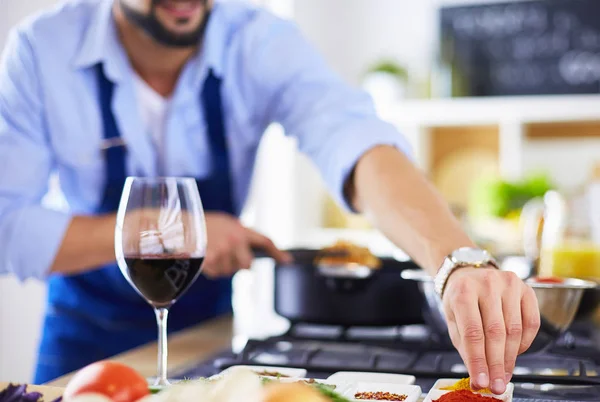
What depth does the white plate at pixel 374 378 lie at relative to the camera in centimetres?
93

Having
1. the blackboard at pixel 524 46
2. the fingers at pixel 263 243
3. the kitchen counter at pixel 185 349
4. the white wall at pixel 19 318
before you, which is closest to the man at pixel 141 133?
the fingers at pixel 263 243

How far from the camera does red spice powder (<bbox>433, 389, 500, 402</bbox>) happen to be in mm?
781

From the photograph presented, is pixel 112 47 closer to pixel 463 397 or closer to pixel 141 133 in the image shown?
pixel 141 133

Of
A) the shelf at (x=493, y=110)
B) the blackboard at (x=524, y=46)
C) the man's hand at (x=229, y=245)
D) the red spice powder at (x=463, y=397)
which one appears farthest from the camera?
the blackboard at (x=524, y=46)

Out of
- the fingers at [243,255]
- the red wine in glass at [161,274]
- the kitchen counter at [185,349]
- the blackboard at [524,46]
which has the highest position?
the blackboard at [524,46]

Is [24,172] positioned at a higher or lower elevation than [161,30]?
lower

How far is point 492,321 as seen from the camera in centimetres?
83

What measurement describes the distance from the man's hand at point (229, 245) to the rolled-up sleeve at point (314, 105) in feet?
0.53

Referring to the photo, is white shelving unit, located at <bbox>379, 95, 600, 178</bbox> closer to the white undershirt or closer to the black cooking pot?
the white undershirt

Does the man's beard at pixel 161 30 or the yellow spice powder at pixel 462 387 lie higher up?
the man's beard at pixel 161 30

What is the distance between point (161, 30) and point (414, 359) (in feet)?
2.57

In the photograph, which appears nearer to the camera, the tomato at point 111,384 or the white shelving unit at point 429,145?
the tomato at point 111,384

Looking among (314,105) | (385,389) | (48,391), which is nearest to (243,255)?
(314,105)

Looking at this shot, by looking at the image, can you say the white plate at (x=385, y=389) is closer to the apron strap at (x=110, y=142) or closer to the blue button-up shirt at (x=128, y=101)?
the blue button-up shirt at (x=128, y=101)
